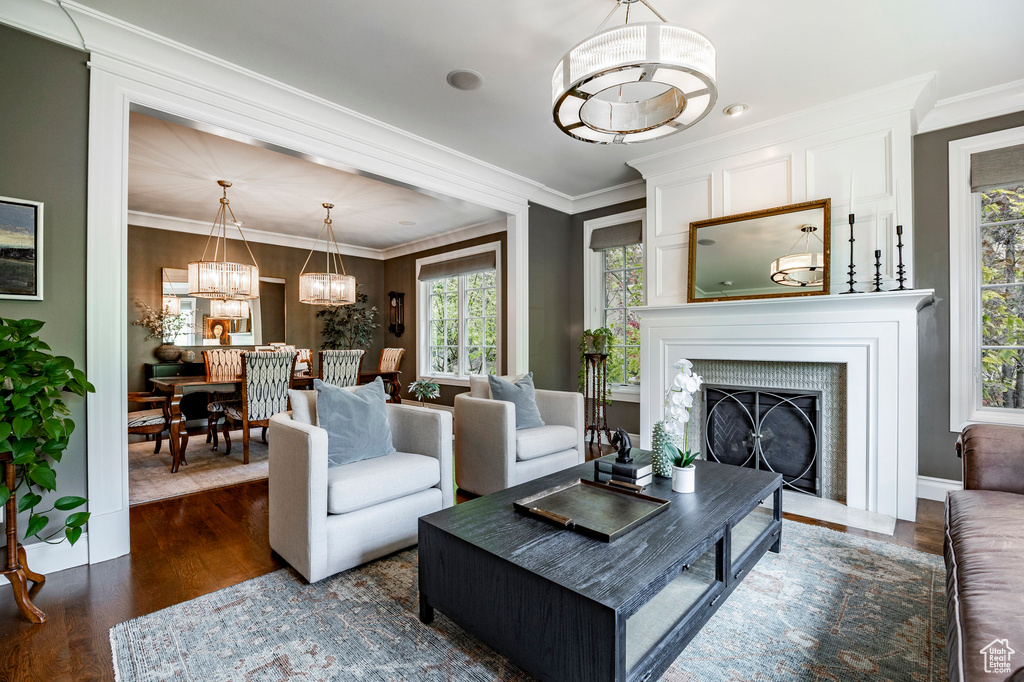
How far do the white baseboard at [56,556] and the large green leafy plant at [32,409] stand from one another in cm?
34

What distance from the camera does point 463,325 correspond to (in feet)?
22.4

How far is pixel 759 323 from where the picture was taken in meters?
3.53

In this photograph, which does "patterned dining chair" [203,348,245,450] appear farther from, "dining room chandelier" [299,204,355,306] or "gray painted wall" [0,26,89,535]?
"gray painted wall" [0,26,89,535]

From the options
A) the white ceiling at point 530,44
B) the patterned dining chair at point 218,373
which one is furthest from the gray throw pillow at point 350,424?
the patterned dining chair at point 218,373

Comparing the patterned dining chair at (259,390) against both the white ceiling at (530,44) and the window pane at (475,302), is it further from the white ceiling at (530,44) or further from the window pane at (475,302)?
the window pane at (475,302)

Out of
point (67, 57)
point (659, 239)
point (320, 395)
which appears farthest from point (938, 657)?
point (67, 57)

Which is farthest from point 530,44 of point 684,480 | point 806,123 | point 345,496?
point 345,496

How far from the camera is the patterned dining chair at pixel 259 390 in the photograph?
14.0ft

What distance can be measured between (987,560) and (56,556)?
3.64 meters

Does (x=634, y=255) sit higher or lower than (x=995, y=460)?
higher

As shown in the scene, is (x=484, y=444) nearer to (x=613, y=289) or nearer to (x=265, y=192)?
(x=613, y=289)

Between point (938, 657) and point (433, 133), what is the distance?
3.92 meters

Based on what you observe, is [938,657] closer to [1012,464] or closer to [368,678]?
[1012,464]

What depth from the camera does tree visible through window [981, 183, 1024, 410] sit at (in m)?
3.03
